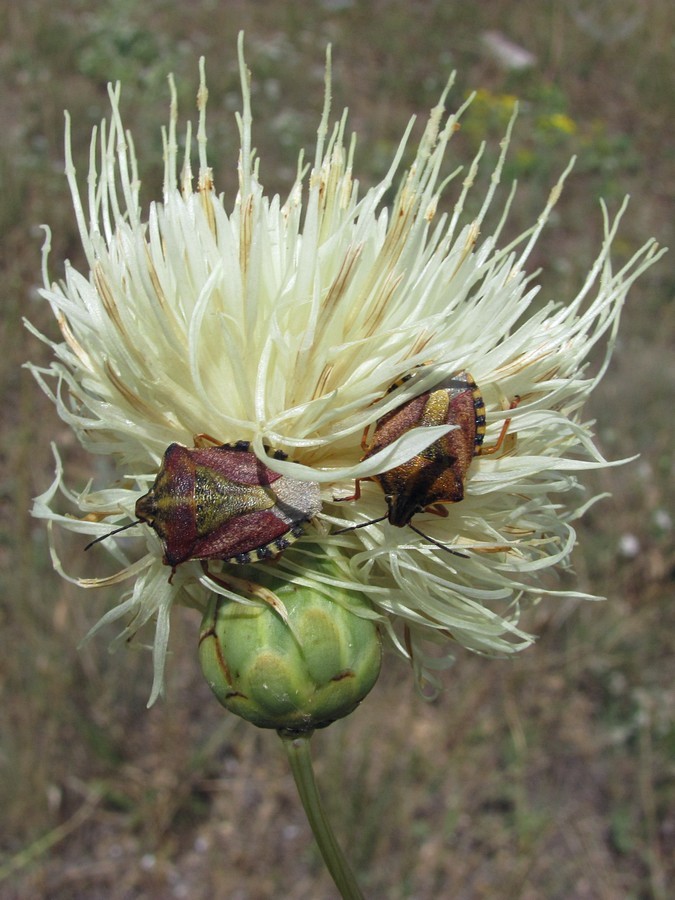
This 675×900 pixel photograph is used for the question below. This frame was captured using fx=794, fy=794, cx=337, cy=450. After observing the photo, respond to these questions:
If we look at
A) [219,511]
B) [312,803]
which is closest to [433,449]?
[219,511]

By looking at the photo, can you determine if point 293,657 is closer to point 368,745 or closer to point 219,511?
point 219,511

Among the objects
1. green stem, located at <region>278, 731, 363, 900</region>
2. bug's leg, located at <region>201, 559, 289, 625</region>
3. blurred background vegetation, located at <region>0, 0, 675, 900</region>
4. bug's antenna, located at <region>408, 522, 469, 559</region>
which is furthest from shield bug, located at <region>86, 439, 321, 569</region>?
blurred background vegetation, located at <region>0, 0, 675, 900</region>

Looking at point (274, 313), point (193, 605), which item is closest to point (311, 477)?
point (274, 313)

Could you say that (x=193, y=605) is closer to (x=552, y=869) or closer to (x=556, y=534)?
(x=556, y=534)

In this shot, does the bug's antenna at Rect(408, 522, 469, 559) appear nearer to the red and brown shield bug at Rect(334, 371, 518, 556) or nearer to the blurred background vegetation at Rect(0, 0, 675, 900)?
the red and brown shield bug at Rect(334, 371, 518, 556)

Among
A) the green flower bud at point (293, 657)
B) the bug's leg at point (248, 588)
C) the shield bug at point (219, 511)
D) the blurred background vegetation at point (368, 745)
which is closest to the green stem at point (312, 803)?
the green flower bud at point (293, 657)

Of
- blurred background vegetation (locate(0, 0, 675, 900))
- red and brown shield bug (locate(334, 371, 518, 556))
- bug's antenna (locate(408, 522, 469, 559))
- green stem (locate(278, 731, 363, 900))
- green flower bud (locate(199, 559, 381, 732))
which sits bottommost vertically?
blurred background vegetation (locate(0, 0, 675, 900))
